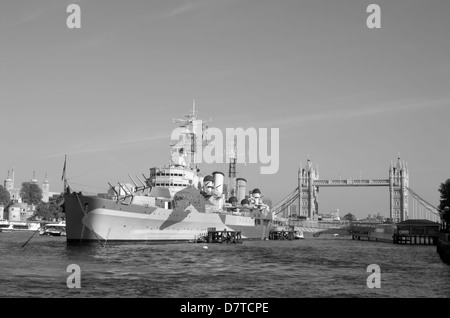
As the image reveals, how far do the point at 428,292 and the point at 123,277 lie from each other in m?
16.0

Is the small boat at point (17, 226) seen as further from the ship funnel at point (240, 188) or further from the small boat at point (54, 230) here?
the ship funnel at point (240, 188)

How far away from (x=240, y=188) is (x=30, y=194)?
11621cm

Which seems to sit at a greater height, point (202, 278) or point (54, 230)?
point (202, 278)

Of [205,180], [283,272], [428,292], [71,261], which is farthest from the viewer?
[205,180]

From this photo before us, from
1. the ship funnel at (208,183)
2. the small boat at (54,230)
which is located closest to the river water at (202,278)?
the ship funnel at (208,183)

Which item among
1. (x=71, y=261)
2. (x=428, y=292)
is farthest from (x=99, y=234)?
(x=428, y=292)

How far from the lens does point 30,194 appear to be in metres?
190

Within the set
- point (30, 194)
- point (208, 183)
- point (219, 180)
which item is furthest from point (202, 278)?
point (30, 194)

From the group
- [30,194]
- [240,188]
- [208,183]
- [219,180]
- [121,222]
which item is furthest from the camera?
[30,194]

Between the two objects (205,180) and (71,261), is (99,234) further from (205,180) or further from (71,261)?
(205,180)

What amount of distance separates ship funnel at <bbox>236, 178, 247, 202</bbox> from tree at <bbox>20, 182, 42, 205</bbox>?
374ft

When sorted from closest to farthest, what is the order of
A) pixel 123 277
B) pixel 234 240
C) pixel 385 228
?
pixel 123 277, pixel 234 240, pixel 385 228

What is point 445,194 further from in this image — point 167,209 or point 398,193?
point 398,193
